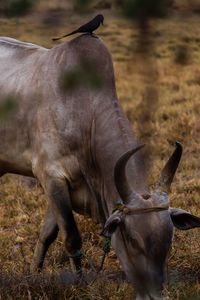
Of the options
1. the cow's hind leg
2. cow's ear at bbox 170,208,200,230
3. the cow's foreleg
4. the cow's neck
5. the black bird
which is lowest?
the cow's hind leg

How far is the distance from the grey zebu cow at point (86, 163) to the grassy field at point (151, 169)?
0.27 meters

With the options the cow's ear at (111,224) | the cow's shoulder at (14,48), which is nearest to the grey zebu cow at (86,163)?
the cow's ear at (111,224)

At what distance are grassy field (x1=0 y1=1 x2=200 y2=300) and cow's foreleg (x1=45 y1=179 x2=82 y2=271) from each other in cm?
21

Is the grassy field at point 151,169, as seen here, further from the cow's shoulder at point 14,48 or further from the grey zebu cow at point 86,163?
the cow's shoulder at point 14,48

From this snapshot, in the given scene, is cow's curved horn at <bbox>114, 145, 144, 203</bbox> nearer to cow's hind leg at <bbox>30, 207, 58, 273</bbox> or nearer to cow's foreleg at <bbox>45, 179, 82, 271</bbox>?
cow's foreleg at <bbox>45, 179, 82, 271</bbox>

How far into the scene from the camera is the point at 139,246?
5105 millimetres

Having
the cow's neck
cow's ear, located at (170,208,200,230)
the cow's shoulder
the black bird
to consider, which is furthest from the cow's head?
the cow's shoulder

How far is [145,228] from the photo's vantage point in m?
5.09

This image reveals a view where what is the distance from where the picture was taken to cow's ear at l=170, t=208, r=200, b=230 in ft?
17.4

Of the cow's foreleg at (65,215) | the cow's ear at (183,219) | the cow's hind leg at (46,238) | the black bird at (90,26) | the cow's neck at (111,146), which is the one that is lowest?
the cow's hind leg at (46,238)

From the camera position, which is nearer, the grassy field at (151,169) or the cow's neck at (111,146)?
the grassy field at (151,169)

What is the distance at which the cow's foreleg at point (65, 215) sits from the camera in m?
5.87

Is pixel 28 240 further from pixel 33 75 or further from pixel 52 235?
pixel 33 75

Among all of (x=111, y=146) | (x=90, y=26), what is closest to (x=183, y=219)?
(x=111, y=146)
